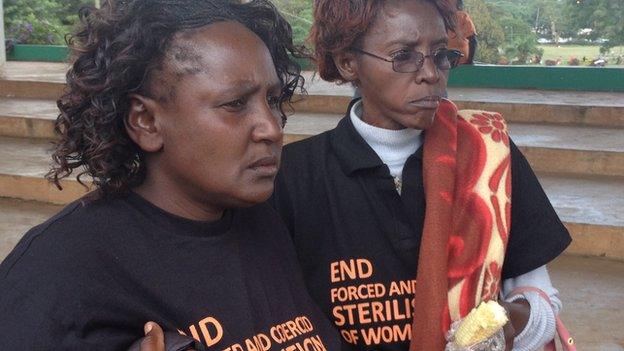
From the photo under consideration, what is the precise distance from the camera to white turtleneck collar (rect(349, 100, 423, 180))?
188 centimetres

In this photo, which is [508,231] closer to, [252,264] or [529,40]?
[252,264]

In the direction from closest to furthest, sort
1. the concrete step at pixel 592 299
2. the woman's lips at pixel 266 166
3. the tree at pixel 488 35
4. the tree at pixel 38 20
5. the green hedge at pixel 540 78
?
the woman's lips at pixel 266 166
the concrete step at pixel 592 299
the green hedge at pixel 540 78
the tree at pixel 488 35
the tree at pixel 38 20

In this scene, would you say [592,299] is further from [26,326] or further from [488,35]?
[488,35]

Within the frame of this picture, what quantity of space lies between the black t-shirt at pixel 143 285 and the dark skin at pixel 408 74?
1.66 ft

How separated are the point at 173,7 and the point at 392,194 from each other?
72 centimetres

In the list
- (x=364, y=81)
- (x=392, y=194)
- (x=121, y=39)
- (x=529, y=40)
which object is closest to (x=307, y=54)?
(x=364, y=81)

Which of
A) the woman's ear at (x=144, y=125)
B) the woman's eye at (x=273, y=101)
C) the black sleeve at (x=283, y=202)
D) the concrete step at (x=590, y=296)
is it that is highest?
the woman's eye at (x=273, y=101)

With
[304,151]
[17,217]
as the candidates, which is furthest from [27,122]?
[304,151]

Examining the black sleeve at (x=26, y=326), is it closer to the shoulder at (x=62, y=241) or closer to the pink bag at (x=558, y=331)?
the shoulder at (x=62, y=241)

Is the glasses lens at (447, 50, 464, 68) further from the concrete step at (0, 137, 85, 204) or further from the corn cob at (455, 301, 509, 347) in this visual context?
the concrete step at (0, 137, 85, 204)

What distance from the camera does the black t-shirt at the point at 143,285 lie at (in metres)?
1.17

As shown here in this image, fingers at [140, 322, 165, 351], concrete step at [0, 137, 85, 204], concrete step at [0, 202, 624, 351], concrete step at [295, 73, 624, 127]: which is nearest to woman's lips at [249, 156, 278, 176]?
fingers at [140, 322, 165, 351]

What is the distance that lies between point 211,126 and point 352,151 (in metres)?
Result: 0.61

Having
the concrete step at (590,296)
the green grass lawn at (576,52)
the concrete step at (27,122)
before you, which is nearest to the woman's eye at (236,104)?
the concrete step at (590,296)
